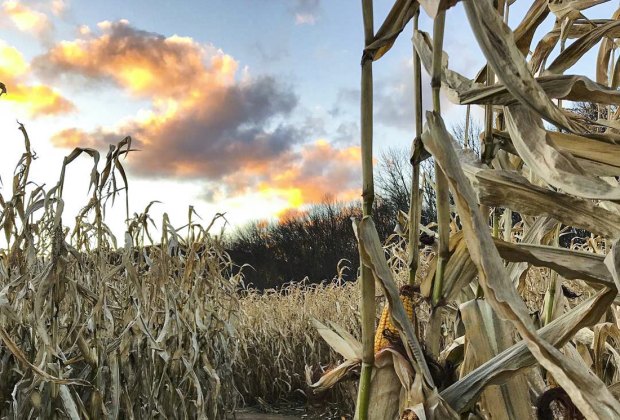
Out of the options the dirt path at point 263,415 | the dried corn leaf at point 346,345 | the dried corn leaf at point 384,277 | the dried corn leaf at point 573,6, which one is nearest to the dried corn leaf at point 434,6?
the dried corn leaf at point 384,277

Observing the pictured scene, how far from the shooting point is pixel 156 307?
295 cm

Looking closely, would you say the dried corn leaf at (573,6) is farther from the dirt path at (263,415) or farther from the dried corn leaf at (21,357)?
the dirt path at (263,415)

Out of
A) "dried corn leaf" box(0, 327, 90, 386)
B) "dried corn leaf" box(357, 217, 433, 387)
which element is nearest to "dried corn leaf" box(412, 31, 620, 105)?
"dried corn leaf" box(357, 217, 433, 387)

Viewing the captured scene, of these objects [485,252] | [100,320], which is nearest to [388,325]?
[485,252]

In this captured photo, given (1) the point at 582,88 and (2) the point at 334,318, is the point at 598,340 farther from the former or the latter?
(2) the point at 334,318

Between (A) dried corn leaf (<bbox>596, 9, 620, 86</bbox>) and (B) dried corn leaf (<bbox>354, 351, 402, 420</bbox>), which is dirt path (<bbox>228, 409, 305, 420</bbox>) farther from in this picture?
(B) dried corn leaf (<bbox>354, 351, 402, 420</bbox>)

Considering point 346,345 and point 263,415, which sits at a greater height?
point 346,345

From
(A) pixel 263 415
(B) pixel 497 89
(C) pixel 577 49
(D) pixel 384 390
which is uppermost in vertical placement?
(C) pixel 577 49

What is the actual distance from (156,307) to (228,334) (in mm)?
690

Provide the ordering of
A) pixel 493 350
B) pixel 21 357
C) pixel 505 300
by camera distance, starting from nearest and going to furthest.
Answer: pixel 505 300 < pixel 493 350 < pixel 21 357

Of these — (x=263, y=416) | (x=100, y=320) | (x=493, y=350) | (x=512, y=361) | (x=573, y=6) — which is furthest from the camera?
(x=263, y=416)

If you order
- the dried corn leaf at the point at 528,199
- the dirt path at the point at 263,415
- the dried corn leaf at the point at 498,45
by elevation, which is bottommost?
the dirt path at the point at 263,415

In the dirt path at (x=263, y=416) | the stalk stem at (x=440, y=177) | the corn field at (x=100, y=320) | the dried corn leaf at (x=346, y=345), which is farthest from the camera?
the dirt path at (x=263, y=416)

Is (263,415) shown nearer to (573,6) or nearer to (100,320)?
(100,320)
